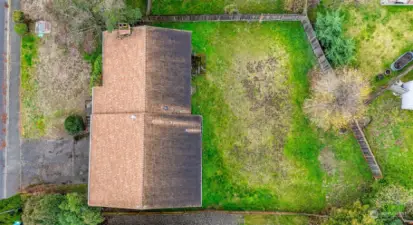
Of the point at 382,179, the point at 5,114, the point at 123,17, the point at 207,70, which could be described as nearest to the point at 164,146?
the point at 207,70

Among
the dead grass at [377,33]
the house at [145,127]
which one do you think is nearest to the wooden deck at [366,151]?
the dead grass at [377,33]

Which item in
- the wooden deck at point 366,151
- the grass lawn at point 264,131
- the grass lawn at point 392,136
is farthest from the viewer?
the grass lawn at point 264,131

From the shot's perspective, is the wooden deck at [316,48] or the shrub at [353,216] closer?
the shrub at [353,216]

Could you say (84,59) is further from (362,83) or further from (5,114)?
(362,83)

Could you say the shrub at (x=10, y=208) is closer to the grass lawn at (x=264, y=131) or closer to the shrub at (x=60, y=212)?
the shrub at (x=60, y=212)

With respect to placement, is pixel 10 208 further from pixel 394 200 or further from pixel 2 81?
pixel 394 200
